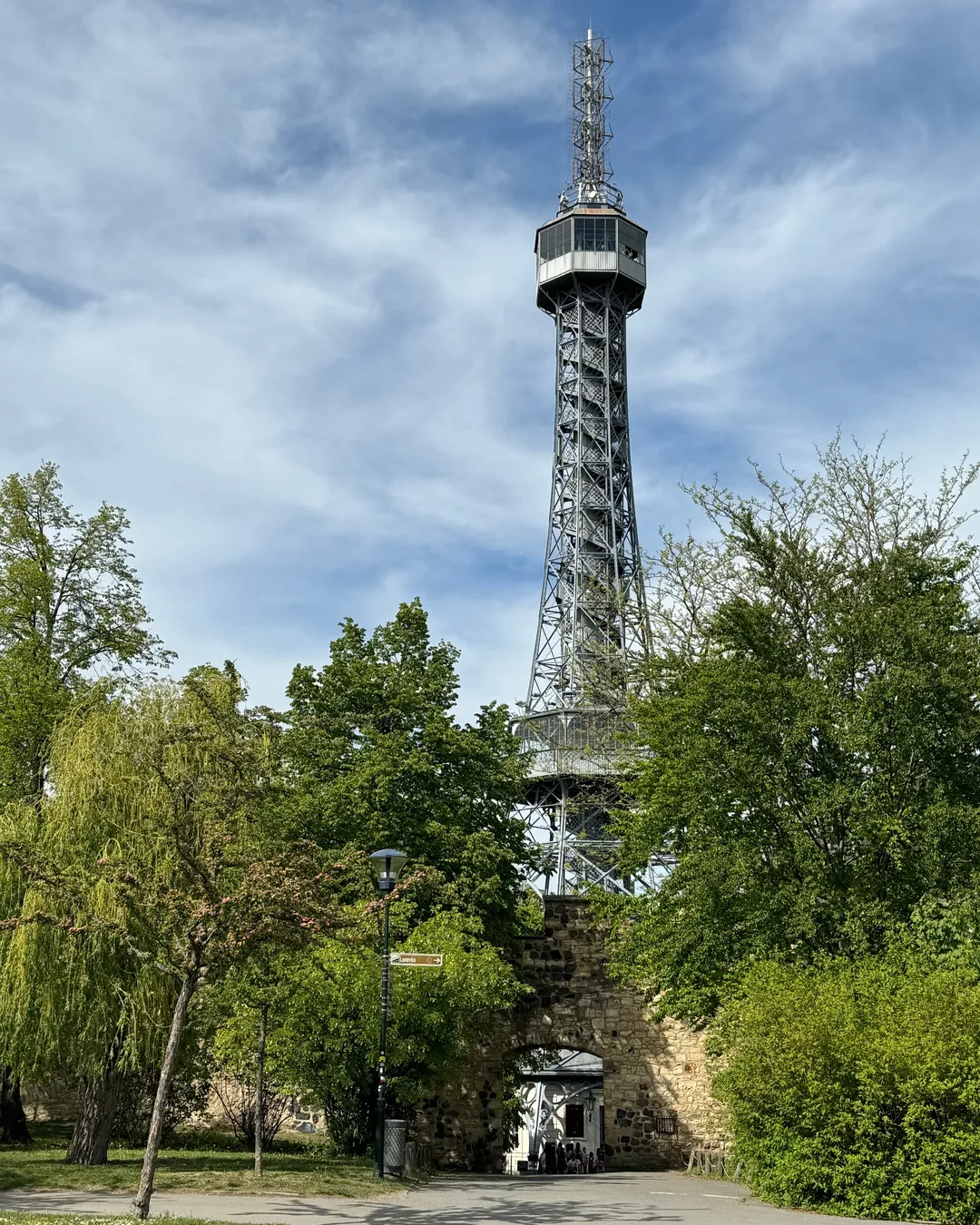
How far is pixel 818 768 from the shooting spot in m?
18.7

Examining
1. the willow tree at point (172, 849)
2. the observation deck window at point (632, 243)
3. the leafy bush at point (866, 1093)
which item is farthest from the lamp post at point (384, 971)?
the observation deck window at point (632, 243)

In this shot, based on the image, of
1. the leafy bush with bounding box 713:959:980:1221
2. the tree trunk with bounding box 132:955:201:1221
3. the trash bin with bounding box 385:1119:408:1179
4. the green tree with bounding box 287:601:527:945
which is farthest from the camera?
the green tree with bounding box 287:601:527:945

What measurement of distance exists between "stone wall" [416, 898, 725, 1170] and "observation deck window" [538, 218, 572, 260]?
44.7 metres

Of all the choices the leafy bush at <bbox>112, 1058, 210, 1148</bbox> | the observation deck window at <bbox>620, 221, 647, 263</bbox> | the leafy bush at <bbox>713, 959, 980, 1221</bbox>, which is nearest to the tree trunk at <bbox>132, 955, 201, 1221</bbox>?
the leafy bush at <bbox>713, 959, 980, 1221</bbox>

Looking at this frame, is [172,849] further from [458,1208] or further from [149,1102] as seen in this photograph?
[149,1102]

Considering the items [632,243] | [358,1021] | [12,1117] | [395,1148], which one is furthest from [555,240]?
[395,1148]

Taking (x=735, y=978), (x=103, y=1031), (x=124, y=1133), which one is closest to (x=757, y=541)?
(x=735, y=978)

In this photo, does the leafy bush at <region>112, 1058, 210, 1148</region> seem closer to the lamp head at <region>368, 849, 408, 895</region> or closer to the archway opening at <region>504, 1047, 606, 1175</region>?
the lamp head at <region>368, 849, 408, 895</region>

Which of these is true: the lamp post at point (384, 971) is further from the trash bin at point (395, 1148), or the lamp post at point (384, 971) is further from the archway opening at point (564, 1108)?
the archway opening at point (564, 1108)

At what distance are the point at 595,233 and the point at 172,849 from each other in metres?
52.1

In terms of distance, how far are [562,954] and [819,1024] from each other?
1160 cm

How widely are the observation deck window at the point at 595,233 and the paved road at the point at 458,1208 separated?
52371 millimetres

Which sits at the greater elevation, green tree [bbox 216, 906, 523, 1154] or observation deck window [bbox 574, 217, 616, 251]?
observation deck window [bbox 574, 217, 616, 251]

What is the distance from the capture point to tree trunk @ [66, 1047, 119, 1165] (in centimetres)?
1648
